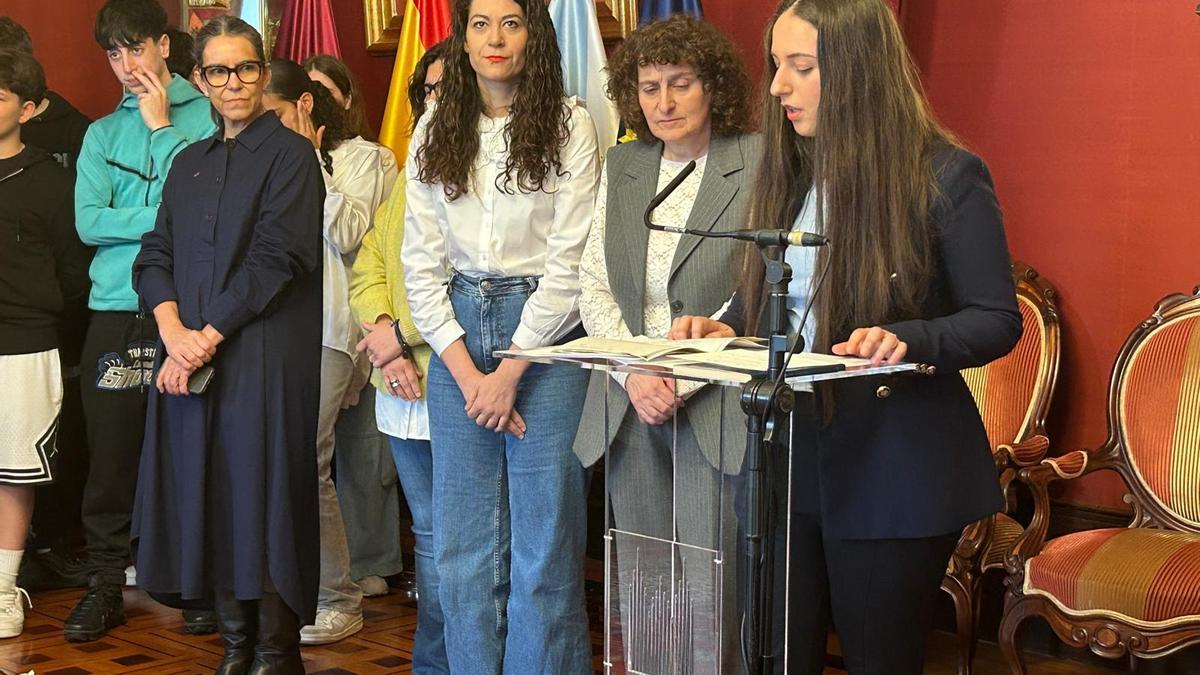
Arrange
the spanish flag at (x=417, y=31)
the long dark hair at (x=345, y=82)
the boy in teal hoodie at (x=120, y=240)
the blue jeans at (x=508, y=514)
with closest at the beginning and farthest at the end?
1. the blue jeans at (x=508, y=514)
2. the boy in teal hoodie at (x=120, y=240)
3. the long dark hair at (x=345, y=82)
4. the spanish flag at (x=417, y=31)

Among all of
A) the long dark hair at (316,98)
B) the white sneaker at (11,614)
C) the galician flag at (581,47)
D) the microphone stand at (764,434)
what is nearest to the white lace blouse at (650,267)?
the microphone stand at (764,434)

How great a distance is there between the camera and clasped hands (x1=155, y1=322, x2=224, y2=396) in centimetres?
321

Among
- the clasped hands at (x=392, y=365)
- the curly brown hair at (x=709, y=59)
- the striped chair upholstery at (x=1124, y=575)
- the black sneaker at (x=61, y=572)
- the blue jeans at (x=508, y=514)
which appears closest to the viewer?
the curly brown hair at (x=709, y=59)

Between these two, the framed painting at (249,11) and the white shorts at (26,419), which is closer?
Answer: the white shorts at (26,419)

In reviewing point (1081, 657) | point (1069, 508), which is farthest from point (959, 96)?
point (1081, 657)

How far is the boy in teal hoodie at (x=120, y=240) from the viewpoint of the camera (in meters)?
4.10

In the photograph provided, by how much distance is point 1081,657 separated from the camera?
3713mm

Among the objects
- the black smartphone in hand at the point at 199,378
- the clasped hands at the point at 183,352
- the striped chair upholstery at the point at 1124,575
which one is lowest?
the striped chair upholstery at the point at 1124,575

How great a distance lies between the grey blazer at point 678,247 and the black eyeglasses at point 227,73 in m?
1.05

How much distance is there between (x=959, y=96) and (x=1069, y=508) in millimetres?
1158

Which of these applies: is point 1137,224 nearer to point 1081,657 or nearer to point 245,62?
point 1081,657

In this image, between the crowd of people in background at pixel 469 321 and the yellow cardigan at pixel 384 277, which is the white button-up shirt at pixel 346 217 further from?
the yellow cardigan at pixel 384 277

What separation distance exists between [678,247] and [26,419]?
2.40 meters

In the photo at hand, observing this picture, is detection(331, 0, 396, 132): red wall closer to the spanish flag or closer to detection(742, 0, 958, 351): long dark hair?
the spanish flag
